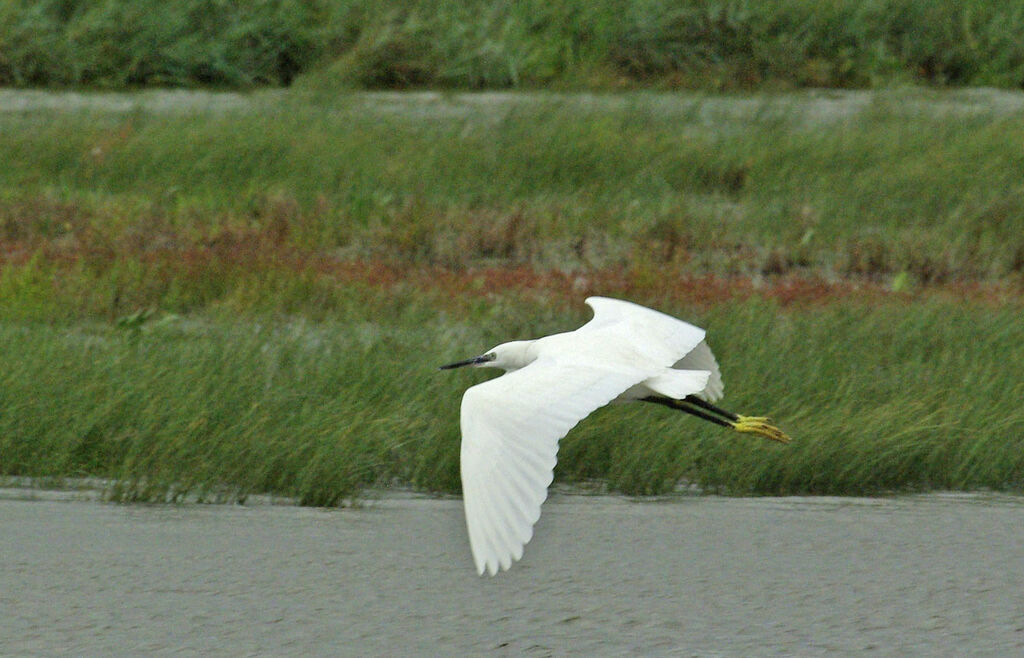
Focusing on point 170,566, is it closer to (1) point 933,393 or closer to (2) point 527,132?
(1) point 933,393

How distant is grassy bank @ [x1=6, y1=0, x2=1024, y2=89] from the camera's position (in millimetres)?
14039

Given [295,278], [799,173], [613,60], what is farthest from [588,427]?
[613,60]

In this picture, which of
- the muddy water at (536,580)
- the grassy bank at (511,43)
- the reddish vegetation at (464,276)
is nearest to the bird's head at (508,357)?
the muddy water at (536,580)

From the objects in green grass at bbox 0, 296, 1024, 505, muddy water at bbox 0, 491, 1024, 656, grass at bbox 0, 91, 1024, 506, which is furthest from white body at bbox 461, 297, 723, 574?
grass at bbox 0, 91, 1024, 506

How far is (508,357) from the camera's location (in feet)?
18.0

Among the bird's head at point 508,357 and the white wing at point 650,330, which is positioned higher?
the white wing at point 650,330

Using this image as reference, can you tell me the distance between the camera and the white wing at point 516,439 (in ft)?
12.6

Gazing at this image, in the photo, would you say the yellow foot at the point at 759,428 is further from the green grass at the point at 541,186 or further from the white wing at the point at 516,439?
the green grass at the point at 541,186

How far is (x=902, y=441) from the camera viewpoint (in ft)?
19.5

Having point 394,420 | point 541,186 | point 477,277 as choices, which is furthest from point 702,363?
point 541,186

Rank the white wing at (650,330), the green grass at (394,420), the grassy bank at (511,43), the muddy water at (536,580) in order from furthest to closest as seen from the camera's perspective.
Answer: the grassy bank at (511,43)
the green grass at (394,420)
the white wing at (650,330)
the muddy water at (536,580)

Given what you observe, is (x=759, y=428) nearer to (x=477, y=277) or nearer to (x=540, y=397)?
(x=540, y=397)

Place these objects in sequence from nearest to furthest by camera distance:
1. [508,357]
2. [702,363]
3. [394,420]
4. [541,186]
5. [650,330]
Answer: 1. [650,330]
2. [508,357]
3. [702,363]
4. [394,420]
5. [541,186]

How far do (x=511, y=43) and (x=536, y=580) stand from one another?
10.1 m
